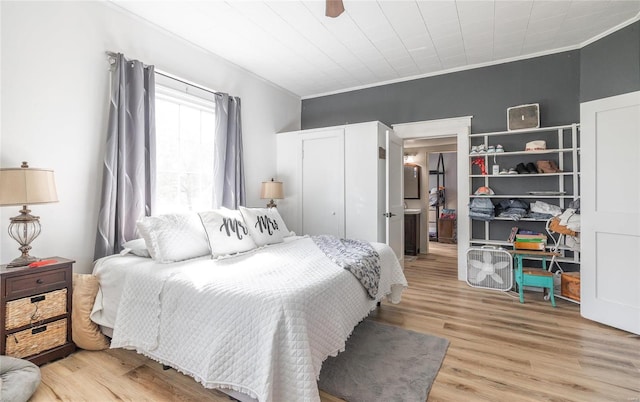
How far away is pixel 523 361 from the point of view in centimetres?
208

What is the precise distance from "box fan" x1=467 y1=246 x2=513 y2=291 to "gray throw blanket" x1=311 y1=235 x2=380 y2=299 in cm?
173

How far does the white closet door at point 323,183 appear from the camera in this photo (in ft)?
13.3

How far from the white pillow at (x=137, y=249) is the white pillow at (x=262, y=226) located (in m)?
0.86

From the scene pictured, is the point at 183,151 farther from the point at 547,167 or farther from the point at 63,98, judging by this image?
the point at 547,167

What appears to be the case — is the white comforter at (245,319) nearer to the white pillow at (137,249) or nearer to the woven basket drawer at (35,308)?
the white pillow at (137,249)

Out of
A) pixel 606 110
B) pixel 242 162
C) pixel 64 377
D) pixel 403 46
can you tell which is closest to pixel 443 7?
pixel 403 46

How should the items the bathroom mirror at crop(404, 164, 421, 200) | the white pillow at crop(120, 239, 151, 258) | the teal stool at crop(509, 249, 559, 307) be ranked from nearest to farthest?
the white pillow at crop(120, 239, 151, 258) → the teal stool at crop(509, 249, 559, 307) → the bathroom mirror at crop(404, 164, 421, 200)

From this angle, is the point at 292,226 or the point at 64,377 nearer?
the point at 64,377

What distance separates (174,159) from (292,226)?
1.91 meters

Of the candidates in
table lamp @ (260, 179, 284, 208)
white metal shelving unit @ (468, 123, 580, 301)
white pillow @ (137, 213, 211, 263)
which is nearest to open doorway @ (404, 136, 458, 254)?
white metal shelving unit @ (468, 123, 580, 301)

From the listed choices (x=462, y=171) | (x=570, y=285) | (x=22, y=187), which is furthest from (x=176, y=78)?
(x=570, y=285)

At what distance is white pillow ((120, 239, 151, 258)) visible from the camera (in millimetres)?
2377

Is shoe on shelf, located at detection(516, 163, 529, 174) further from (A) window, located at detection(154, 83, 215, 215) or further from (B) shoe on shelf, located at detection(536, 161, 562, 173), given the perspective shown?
(A) window, located at detection(154, 83, 215, 215)

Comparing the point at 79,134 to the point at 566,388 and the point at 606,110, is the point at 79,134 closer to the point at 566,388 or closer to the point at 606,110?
the point at 566,388
